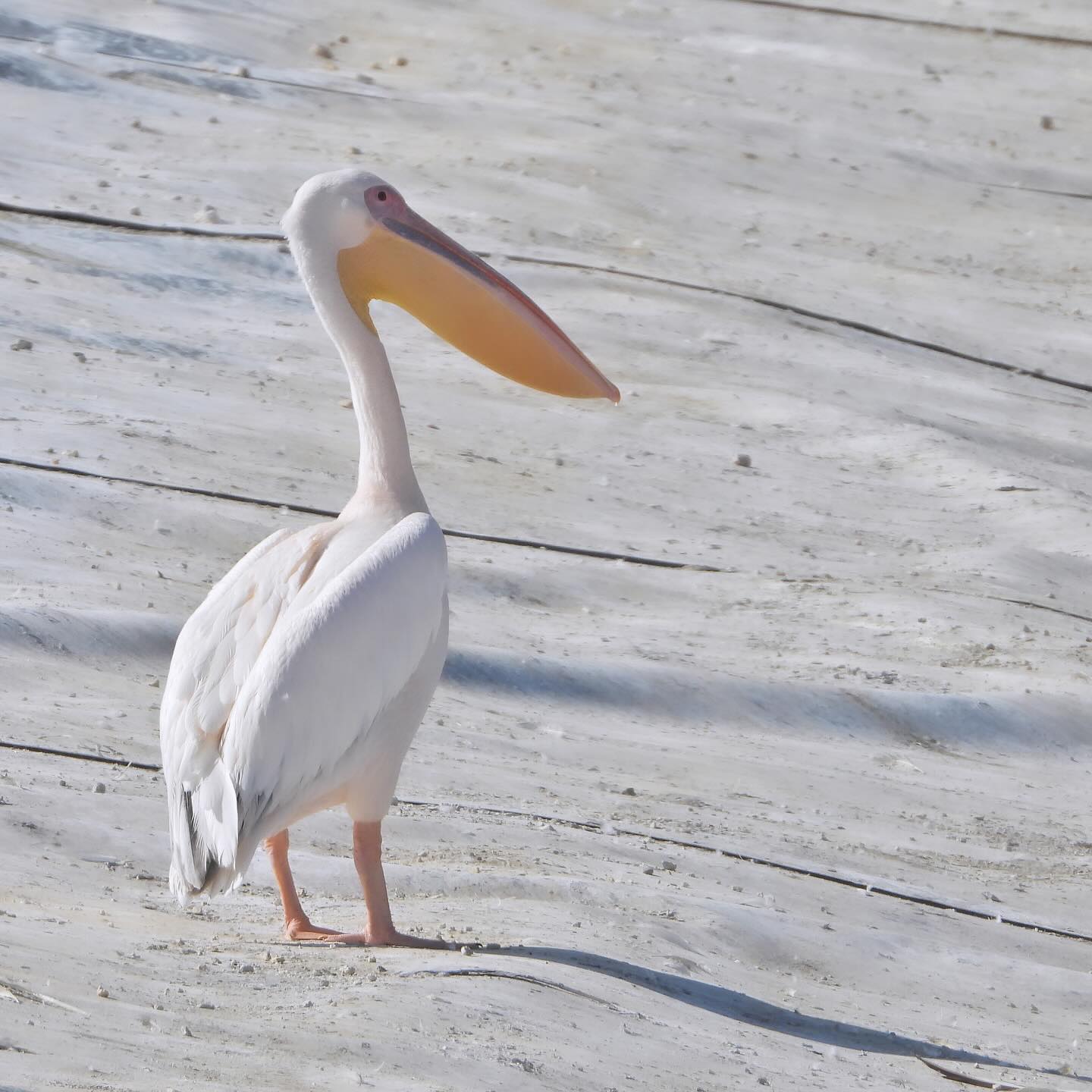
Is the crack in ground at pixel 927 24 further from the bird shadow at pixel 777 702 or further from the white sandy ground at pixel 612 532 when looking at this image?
the bird shadow at pixel 777 702

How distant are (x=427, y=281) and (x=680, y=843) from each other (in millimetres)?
1276

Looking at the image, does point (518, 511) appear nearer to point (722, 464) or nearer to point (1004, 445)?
point (722, 464)

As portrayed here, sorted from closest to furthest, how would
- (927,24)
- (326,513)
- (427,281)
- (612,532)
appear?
1. (427,281)
2. (326,513)
3. (612,532)
4. (927,24)

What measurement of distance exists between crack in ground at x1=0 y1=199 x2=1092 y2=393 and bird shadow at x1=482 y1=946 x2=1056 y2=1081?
3.50m

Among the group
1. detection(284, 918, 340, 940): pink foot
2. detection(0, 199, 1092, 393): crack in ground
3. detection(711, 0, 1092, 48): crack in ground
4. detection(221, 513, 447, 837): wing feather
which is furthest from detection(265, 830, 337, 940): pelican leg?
detection(711, 0, 1092, 48): crack in ground

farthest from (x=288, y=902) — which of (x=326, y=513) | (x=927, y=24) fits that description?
(x=927, y=24)

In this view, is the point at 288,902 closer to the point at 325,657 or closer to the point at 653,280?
the point at 325,657

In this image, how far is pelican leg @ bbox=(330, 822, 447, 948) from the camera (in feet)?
9.51

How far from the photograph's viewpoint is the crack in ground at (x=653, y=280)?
5977 mm

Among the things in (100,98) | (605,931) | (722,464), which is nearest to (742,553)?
(722,464)

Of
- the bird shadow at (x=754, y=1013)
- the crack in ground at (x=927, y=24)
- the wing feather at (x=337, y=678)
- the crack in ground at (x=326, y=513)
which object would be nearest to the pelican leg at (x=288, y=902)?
the wing feather at (x=337, y=678)

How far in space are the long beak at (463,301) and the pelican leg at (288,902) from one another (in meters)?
1.09

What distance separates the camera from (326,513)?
15.4 feet

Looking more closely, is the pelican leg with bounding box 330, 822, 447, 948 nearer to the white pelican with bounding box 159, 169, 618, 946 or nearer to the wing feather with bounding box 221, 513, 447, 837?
the white pelican with bounding box 159, 169, 618, 946
